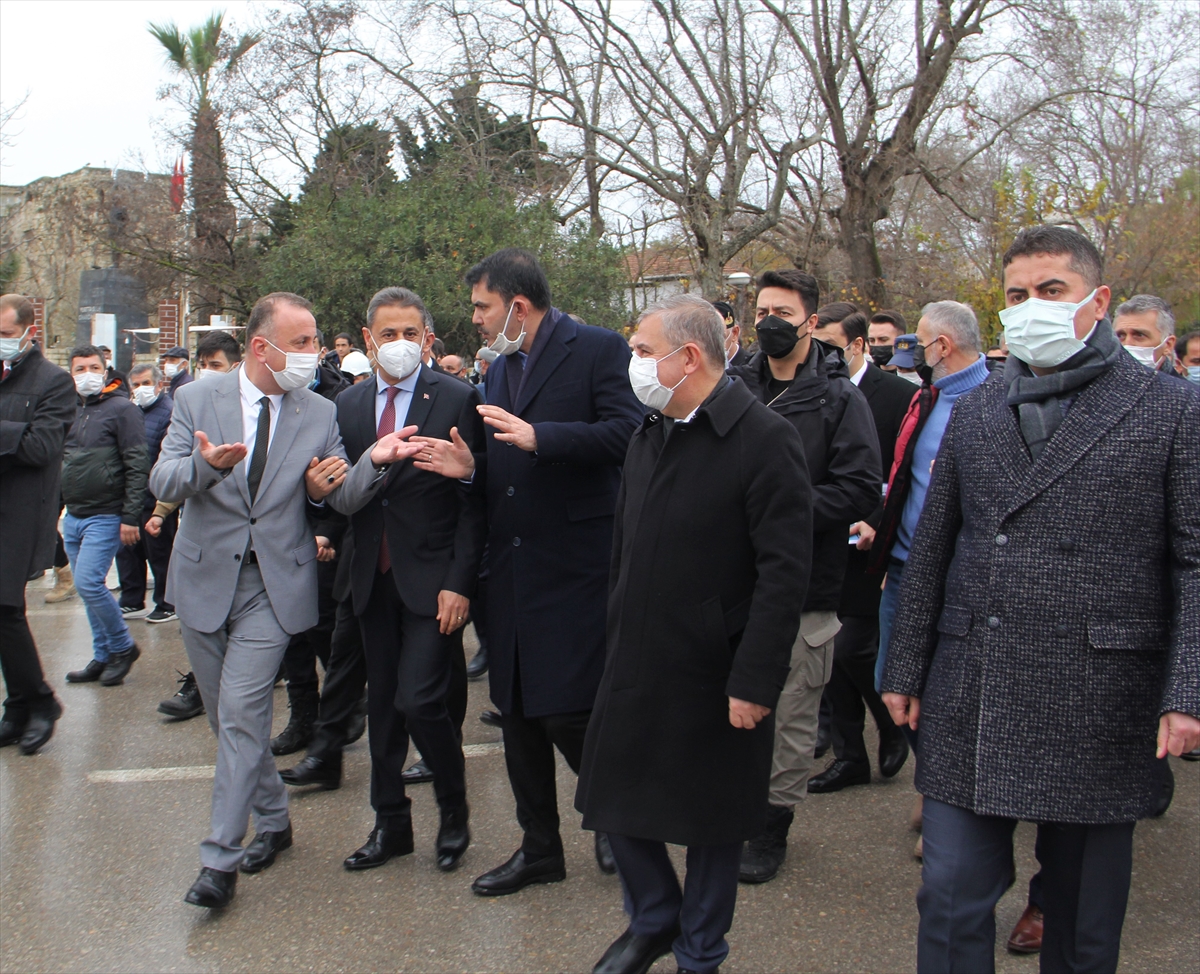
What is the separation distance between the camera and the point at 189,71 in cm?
2762

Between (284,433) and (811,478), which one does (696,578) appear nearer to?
(811,478)

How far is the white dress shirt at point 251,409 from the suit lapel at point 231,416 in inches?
0.7

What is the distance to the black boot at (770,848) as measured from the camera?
12.9 ft

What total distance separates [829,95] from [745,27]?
6.51ft

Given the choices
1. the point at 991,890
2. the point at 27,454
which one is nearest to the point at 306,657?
the point at 27,454

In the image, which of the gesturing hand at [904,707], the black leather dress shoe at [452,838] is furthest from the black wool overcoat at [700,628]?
the black leather dress shoe at [452,838]

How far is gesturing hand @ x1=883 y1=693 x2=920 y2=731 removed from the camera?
282 cm

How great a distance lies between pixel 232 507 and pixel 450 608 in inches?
34.9

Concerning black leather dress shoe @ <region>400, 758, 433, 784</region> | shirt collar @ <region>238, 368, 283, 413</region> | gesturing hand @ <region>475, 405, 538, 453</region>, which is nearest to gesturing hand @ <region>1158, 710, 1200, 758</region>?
gesturing hand @ <region>475, 405, 538, 453</region>

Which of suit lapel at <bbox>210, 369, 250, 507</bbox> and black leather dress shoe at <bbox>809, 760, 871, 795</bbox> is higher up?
suit lapel at <bbox>210, 369, 250, 507</bbox>

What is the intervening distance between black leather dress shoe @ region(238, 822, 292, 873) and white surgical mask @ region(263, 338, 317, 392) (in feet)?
5.59

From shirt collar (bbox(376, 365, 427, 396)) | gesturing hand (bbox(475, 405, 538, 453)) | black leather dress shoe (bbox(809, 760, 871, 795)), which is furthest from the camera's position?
black leather dress shoe (bbox(809, 760, 871, 795))

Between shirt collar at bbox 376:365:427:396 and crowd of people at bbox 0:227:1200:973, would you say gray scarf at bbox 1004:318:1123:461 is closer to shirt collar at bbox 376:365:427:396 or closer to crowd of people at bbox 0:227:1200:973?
crowd of people at bbox 0:227:1200:973

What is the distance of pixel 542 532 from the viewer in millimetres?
3809
